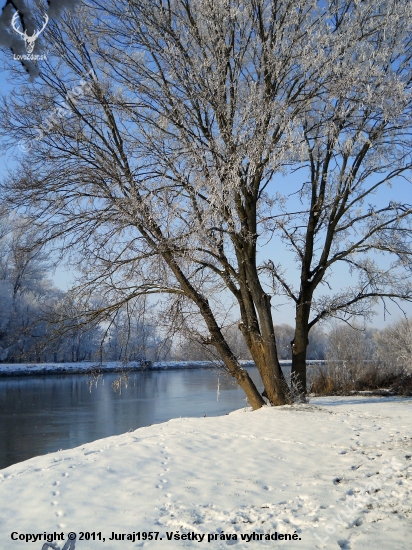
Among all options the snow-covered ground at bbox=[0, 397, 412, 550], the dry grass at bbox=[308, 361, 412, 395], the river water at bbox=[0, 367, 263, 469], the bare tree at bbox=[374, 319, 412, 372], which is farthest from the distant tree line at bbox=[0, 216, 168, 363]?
the bare tree at bbox=[374, 319, 412, 372]

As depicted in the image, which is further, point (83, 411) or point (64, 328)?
point (83, 411)

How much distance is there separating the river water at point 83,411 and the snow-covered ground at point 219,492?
4.73 meters

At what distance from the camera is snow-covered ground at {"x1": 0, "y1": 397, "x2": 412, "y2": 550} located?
11.1 ft

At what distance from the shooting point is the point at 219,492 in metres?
4.25

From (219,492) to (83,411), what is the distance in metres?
14.7

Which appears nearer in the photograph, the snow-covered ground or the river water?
the snow-covered ground

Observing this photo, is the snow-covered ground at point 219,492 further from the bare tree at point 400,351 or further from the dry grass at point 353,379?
the bare tree at point 400,351

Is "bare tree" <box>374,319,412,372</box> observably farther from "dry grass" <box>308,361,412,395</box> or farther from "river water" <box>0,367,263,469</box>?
"river water" <box>0,367,263,469</box>

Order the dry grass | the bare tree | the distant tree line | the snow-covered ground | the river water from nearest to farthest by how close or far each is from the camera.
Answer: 1. the snow-covered ground
2. the distant tree line
3. the river water
4. the dry grass
5. the bare tree

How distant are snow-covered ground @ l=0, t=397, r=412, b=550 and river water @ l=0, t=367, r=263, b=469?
4.73m

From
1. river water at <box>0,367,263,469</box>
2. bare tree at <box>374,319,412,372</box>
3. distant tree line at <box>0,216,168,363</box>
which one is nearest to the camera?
distant tree line at <box>0,216,168,363</box>

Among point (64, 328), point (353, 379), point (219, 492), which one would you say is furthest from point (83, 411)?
point (219, 492)

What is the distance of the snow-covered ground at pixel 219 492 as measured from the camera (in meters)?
3.39

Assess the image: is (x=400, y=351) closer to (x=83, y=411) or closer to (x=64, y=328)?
(x=83, y=411)
